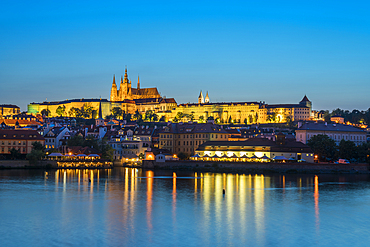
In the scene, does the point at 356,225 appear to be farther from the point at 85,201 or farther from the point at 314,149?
the point at 314,149

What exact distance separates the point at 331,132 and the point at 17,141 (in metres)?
51.9

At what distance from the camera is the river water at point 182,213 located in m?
25.7

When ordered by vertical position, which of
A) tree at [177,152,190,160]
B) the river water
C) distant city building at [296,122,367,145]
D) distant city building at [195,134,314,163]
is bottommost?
the river water

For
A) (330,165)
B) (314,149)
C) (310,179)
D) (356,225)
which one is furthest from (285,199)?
(314,149)

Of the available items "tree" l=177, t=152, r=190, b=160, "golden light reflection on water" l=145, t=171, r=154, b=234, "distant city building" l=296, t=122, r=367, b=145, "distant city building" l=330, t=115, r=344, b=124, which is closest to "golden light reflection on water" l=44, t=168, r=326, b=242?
"golden light reflection on water" l=145, t=171, r=154, b=234

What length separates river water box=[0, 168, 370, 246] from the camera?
2570cm

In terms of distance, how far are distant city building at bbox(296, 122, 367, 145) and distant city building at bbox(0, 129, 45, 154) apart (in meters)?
43.7

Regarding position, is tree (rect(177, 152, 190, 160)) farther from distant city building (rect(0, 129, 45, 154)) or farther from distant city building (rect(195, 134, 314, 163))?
distant city building (rect(0, 129, 45, 154))

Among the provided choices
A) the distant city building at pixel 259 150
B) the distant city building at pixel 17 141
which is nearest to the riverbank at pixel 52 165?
the distant city building at pixel 17 141

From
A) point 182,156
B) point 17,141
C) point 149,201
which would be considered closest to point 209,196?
point 149,201

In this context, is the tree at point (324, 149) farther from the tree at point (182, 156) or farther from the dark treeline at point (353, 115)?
the dark treeline at point (353, 115)

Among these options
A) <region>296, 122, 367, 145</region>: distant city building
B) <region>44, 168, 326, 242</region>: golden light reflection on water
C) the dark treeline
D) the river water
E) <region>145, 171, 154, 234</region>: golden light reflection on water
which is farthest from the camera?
the dark treeline

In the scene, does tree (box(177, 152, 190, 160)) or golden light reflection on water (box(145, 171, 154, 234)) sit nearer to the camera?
golden light reflection on water (box(145, 171, 154, 234))

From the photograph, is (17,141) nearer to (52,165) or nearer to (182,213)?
(52,165)
